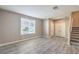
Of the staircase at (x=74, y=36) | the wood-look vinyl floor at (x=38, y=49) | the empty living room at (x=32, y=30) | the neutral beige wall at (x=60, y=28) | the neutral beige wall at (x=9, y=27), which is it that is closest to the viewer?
the wood-look vinyl floor at (x=38, y=49)

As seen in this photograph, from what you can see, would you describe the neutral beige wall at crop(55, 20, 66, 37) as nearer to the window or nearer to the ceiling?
the window

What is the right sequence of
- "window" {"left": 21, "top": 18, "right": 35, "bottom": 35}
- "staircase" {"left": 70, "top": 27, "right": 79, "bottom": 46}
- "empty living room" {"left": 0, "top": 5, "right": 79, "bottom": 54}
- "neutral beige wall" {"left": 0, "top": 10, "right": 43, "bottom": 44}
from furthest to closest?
"window" {"left": 21, "top": 18, "right": 35, "bottom": 35} → "staircase" {"left": 70, "top": 27, "right": 79, "bottom": 46} → "neutral beige wall" {"left": 0, "top": 10, "right": 43, "bottom": 44} → "empty living room" {"left": 0, "top": 5, "right": 79, "bottom": 54}

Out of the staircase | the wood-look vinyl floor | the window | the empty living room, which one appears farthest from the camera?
the window

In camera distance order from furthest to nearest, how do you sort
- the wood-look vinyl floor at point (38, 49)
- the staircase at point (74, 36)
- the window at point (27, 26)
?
the window at point (27, 26)
the staircase at point (74, 36)
the wood-look vinyl floor at point (38, 49)

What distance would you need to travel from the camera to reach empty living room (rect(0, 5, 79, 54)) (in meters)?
3.99

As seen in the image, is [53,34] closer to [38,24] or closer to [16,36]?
[38,24]

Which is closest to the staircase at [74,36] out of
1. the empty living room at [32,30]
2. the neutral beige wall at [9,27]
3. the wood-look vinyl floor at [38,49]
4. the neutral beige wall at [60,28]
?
the empty living room at [32,30]

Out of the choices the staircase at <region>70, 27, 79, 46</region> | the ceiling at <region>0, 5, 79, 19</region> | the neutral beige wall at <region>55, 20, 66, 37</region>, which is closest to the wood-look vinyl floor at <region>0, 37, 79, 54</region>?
the staircase at <region>70, 27, 79, 46</region>

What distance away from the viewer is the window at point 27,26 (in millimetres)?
6595

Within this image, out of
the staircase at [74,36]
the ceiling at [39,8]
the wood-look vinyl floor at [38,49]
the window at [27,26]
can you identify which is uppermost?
the ceiling at [39,8]

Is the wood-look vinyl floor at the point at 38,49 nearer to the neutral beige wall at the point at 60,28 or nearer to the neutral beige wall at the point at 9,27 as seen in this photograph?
the neutral beige wall at the point at 9,27

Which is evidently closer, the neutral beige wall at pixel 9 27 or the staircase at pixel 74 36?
A: the neutral beige wall at pixel 9 27
